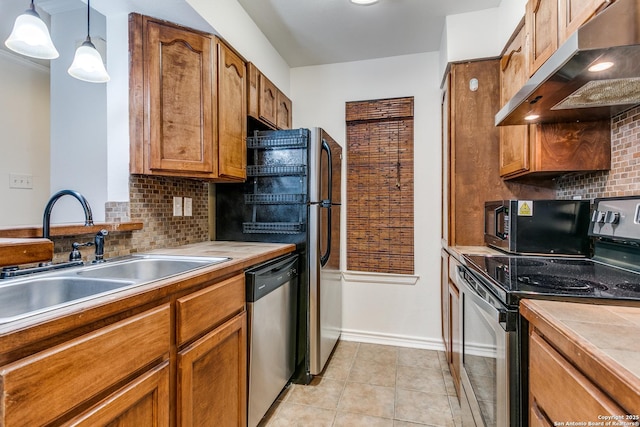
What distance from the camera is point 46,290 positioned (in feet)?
3.54

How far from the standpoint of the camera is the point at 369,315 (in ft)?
9.06

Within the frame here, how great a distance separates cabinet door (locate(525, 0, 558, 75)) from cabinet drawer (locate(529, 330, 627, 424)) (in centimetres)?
122

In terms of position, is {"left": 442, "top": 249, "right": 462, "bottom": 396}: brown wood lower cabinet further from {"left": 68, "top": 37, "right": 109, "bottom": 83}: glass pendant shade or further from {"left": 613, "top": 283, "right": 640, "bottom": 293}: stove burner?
{"left": 68, "top": 37, "right": 109, "bottom": 83}: glass pendant shade

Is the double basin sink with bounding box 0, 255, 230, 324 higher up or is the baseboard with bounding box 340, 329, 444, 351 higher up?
the double basin sink with bounding box 0, 255, 230, 324

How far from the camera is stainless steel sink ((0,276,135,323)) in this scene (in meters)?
0.98

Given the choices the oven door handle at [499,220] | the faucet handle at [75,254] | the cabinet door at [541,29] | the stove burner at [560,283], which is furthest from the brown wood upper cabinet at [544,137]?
the faucet handle at [75,254]

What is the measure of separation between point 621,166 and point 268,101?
2.16 m

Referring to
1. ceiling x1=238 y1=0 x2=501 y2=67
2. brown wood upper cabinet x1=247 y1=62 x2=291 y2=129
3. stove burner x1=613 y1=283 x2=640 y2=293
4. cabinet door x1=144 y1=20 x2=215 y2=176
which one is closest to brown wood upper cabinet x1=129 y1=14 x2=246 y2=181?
cabinet door x1=144 y1=20 x2=215 y2=176

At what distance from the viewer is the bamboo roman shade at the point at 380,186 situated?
2.67 meters

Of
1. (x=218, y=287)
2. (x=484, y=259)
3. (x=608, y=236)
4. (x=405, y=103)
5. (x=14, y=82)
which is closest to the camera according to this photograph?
(x=218, y=287)

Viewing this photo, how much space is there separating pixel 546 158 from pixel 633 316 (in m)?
1.10

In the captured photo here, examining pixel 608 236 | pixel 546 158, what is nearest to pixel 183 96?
pixel 546 158

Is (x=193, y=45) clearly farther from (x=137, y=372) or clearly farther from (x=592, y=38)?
(x=592, y=38)

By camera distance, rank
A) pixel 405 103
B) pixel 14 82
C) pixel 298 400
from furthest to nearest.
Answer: pixel 405 103 < pixel 14 82 < pixel 298 400
